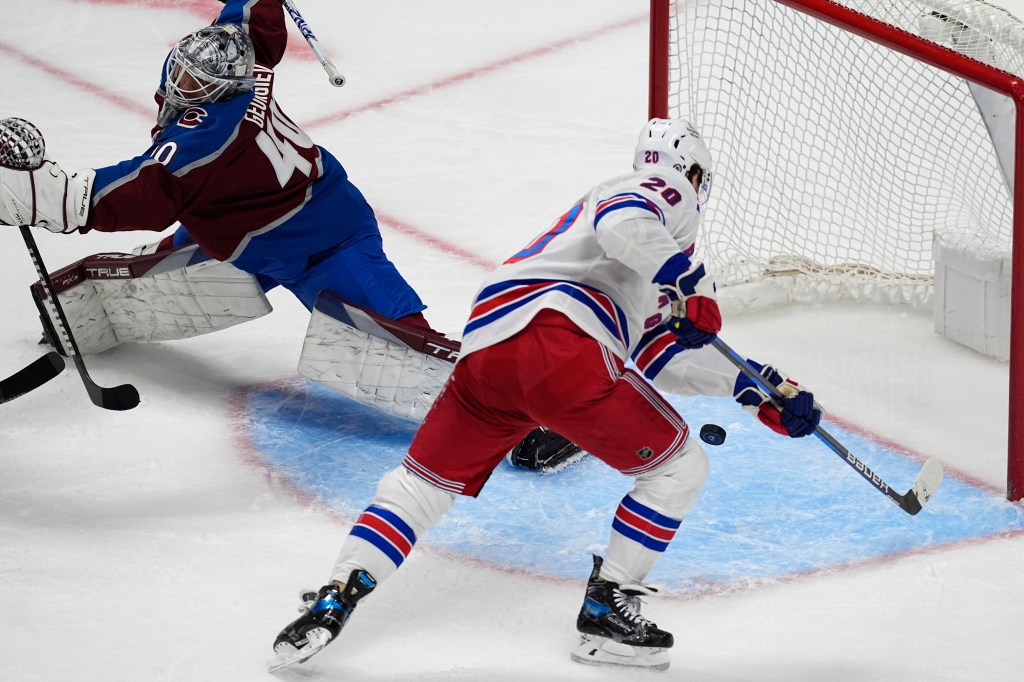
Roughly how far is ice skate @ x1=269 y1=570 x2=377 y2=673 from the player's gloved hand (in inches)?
41.7

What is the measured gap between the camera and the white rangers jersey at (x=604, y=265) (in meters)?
2.56

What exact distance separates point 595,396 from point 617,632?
0.45 m

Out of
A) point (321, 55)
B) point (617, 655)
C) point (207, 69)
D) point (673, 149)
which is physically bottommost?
point (617, 655)

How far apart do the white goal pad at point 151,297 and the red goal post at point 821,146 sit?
116 cm

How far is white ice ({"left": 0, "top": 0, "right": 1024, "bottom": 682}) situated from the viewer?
2760 millimetres

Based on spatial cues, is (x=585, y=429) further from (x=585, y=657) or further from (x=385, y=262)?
(x=385, y=262)

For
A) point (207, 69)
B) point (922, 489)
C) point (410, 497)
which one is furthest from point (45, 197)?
point (922, 489)

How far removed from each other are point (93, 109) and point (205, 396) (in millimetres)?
2207

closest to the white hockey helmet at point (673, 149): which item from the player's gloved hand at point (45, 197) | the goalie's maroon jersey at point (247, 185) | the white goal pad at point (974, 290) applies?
the goalie's maroon jersey at point (247, 185)

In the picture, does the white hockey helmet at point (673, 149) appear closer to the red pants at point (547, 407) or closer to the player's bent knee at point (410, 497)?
the red pants at point (547, 407)

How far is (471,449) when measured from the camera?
2688mm

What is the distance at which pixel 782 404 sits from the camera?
110 inches

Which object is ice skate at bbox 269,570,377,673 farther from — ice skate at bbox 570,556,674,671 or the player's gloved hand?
the player's gloved hand

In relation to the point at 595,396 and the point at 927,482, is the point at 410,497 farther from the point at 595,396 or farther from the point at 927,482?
the point at 927,482
